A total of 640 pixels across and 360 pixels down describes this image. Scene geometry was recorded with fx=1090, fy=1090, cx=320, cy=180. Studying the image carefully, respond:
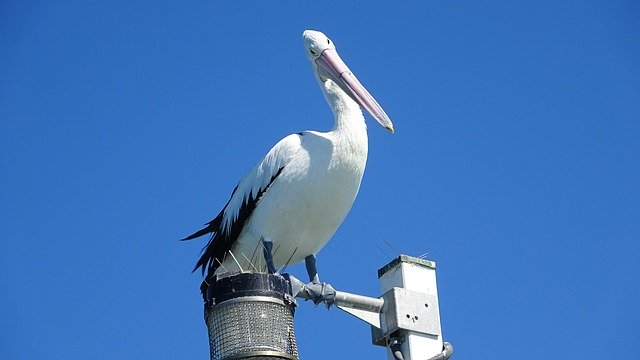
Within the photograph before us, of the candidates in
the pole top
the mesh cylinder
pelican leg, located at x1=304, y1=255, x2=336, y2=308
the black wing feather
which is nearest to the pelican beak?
the black wing feather

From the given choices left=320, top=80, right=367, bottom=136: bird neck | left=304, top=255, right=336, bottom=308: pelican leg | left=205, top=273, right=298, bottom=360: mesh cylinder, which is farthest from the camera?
left=320, top=80, right=367, bottom=136: bird neck

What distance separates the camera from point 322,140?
7.94m

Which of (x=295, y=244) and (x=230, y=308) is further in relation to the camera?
(x=295, y=244)

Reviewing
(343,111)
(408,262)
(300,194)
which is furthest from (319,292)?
(343,111)

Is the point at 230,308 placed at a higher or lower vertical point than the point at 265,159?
lower

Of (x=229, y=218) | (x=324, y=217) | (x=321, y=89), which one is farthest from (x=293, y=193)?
(x=321, y=89)

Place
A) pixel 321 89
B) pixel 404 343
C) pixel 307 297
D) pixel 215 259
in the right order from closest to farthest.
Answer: pixel 404 343 → pixel 307 297 → pixel 215 259 → pixel 321 89

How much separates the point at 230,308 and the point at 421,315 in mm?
924

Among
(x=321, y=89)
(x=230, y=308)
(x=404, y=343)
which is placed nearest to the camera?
(x=230, y=308)

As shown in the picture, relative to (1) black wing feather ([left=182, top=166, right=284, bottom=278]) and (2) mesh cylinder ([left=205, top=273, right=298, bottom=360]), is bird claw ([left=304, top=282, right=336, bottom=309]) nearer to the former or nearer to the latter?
(2) mesh cylinder ([left=205, top=273, right=298, bottom=360])

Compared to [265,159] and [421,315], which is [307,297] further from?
[265,159]

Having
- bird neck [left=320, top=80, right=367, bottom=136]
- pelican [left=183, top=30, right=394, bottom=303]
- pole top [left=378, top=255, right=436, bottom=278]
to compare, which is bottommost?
pole top [left=378, top=255, right=436, bottom=278]

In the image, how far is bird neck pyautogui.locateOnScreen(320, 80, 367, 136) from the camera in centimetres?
804

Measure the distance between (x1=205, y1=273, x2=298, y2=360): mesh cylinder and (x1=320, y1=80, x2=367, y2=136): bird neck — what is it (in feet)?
11.6
